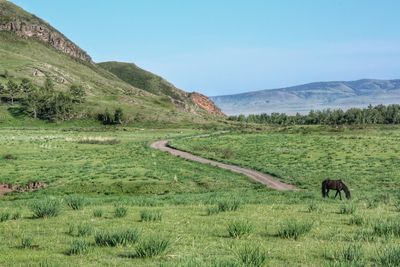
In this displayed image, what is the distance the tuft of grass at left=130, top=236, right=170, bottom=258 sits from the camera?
11.6 metres

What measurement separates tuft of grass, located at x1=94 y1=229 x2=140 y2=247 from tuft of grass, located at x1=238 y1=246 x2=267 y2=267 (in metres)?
3.66

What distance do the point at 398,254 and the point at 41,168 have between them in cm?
4350

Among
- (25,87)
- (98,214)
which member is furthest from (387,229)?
(25,87)

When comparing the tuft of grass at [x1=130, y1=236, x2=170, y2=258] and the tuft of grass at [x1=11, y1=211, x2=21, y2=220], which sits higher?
the tuft of grass at [x1=130, y1=236, x2=170, y2=258]

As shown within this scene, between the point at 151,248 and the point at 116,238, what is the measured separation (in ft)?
5.64

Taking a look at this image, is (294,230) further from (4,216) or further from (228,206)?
(4,216)

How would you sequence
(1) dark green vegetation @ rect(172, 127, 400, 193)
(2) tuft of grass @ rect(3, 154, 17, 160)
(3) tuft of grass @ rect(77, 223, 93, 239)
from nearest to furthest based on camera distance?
(3) tuft of grass @ rect(77, 223, 93, 239) < (1) dark green vegetation @ rect(172, 127, 400, 193) < (2) tuft of grass @ rect(3, 154, 17, 160)

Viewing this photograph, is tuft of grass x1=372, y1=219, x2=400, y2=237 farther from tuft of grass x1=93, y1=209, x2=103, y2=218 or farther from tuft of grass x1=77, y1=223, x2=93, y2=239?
tuft of grass x1=93, y1=209, x2=103, y2=218

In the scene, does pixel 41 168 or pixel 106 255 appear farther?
pixel 41 168

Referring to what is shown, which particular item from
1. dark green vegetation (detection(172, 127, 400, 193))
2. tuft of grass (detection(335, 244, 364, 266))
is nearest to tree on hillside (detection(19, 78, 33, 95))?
dark green vegetation (detection(172, 127, 400, 193))

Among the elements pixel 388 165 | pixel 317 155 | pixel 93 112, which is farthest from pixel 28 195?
pixel 93 112

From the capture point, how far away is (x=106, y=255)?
11.9m

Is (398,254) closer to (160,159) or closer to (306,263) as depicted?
(306,263)

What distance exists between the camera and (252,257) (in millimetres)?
10227
